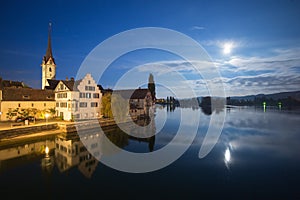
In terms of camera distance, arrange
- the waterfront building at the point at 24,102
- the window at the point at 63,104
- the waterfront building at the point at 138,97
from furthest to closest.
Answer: the waterfront building at the point at 138,97, the window at the point at 63,104, the waterfront building at the point at 24,102

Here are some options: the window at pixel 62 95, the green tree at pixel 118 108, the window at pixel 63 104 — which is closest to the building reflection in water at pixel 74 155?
the window at pixel 63 104

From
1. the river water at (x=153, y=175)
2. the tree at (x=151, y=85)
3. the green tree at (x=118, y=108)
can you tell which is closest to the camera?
the river water at (x=153, y=175)

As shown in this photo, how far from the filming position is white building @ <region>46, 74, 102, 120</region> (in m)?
35.0

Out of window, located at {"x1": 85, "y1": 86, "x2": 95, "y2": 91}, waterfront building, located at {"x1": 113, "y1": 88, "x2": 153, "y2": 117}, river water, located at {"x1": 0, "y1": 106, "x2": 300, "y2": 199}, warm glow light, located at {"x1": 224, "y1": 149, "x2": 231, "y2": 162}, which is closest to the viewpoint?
river water, located at {"x1": 0, "y1": 106, "x2": 300, "y2": 199}

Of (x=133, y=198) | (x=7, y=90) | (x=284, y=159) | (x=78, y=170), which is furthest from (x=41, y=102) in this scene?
(x=284, y=159)

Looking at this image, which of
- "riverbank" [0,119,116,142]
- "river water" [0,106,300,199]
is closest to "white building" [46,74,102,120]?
"riverbank" [0,119,116,142]

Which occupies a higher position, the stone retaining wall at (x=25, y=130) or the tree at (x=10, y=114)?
the tree at (x=10, y=114)

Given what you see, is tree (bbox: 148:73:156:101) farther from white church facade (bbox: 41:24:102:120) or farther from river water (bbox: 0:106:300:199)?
river water (bbox: 0:106:300:199)

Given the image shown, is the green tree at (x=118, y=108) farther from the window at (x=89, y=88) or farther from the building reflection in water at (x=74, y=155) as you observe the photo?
the building reflection in water at (x=74, y=155)

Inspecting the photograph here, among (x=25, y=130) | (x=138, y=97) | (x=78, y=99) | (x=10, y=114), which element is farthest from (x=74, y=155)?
(x=138, y=97)

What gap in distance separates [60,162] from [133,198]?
9.94 m

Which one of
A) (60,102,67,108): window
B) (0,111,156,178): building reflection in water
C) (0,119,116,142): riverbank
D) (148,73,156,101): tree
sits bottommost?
(0,111,156,178): building reflection in water

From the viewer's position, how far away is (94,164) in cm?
1786

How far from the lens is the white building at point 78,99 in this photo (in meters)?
35.0
